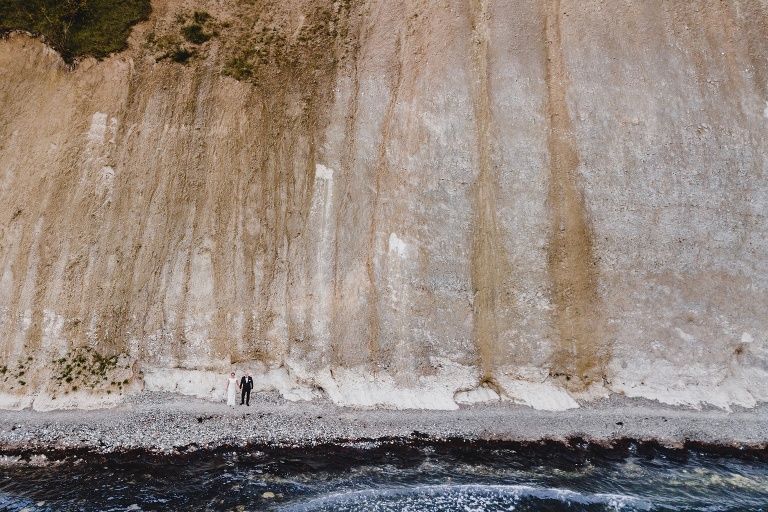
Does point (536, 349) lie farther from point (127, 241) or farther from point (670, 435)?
point (127, 241)

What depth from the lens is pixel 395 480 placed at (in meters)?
15.5

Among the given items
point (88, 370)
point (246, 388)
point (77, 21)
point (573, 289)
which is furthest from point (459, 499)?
point (77, 21)

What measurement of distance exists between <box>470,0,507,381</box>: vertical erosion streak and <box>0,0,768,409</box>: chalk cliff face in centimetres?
8

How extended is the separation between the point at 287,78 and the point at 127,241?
884 centimetres

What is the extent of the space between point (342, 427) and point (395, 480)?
289cm

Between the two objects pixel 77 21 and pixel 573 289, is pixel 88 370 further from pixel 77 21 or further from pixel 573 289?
pixel 573 289

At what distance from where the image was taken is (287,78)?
20703 mm

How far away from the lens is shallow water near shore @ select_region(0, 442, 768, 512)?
47.1 ft

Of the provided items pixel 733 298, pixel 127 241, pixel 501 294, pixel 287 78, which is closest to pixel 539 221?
pixel 501 294

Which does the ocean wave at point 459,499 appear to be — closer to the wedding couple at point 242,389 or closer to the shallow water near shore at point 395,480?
the shallow water near shore at point 395,480

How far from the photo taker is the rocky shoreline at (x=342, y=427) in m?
16.3

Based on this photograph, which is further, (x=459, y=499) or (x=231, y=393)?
(x=231, y=393)

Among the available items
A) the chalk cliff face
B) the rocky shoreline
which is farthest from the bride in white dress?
the chalk cliff face

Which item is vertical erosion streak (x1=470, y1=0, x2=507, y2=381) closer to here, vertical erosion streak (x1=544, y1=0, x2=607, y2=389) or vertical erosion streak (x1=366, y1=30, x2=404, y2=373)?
vertical erosion streak (x1=544, y1=0, x2=607, y2=389)
